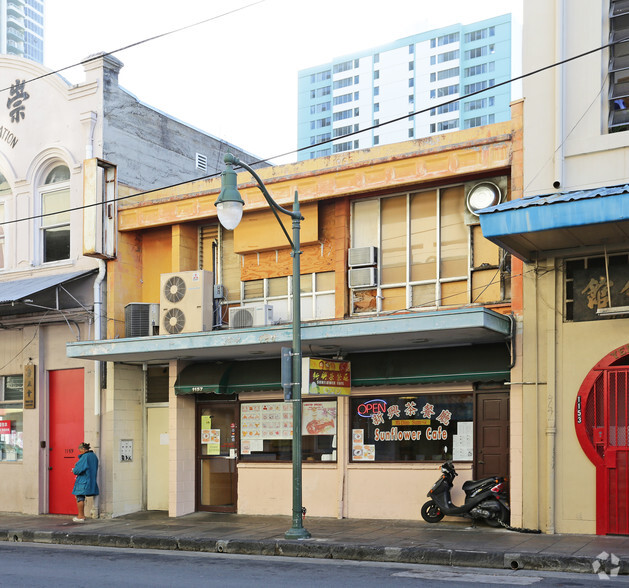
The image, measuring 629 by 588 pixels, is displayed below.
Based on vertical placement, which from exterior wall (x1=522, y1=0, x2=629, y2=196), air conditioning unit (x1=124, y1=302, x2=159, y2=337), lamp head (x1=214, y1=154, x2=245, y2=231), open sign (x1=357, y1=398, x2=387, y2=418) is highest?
exterior wall (x1=522, y1=0, x2=629, y2=196)

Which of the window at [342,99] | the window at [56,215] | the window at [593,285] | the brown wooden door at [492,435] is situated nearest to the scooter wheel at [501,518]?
the brown wooden door at [492,435]

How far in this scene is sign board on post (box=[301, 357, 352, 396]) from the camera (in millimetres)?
14538

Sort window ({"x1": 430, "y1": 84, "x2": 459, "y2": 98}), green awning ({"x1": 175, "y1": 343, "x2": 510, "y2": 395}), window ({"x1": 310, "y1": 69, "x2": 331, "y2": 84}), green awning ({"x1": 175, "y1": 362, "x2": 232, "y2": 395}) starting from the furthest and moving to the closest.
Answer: window ({"x1": 310, "y1": 69, "x2": 331, "y2": 84}) < window ({"x1": 430, "y1": 84, "x2": 459, "y2": 98}) < green awning ({"x1": 175, "y1": 362, "x2": 232, "y2": 395}) < green awning ({"x1": 175, "y1": 343, "x2": 510, "y2": 395})

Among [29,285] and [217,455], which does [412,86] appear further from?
[217,455]

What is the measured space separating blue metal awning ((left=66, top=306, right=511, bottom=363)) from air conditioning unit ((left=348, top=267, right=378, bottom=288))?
3.82ft

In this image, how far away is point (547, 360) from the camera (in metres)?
13.8

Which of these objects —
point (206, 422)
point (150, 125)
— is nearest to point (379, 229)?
point (206, 422)

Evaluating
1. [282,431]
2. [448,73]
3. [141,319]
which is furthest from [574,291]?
[448,73]

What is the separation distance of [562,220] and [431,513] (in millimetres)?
5765

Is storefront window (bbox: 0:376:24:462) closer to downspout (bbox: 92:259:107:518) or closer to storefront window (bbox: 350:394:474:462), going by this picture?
downspout (bbox: 92:259:107:518)

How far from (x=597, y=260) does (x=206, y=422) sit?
8.81m

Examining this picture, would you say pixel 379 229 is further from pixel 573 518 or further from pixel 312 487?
pixel 573 518

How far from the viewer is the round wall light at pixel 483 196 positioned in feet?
48.9

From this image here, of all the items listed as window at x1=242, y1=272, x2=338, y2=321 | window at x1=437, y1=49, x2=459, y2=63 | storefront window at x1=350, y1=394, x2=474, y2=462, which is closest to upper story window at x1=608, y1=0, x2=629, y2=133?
storefront window at x1=350, y1=394, x2=474, y2=462
